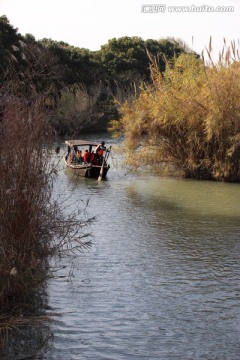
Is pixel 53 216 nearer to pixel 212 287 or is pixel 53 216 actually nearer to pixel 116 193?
pixel 212 287

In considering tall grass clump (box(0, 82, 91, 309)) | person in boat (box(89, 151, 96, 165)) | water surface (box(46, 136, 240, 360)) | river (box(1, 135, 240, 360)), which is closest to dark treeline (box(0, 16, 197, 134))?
person in boat (box(89, 151, 96, 165))

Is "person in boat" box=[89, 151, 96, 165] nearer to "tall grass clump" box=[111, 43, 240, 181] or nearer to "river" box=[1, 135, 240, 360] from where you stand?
"tall grass clump" box=[111, 43, 240, 181]

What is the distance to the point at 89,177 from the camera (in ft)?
84.4

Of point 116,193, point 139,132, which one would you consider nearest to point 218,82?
point 139,132

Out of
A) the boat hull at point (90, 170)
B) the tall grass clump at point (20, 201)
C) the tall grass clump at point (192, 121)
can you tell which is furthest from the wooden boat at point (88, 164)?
the tall grass clump at point (20, 201)

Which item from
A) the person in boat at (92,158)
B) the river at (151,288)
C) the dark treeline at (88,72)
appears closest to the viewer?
the river at (151,288)

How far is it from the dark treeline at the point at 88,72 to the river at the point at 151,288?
21.0 m

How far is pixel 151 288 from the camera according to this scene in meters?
Answer: 11.2

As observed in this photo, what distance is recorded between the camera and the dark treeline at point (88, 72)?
40.2 m

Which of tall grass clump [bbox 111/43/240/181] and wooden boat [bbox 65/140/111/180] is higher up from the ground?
tall grass clump [bbox 111/43/240/181]

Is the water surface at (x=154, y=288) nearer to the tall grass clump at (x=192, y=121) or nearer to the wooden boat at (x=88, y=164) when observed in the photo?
the tall grass clump at (x=192, y=121)

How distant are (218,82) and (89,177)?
19.0ft

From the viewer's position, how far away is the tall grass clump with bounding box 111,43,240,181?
934 inches

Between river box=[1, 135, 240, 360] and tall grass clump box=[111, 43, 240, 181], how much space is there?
496cm
